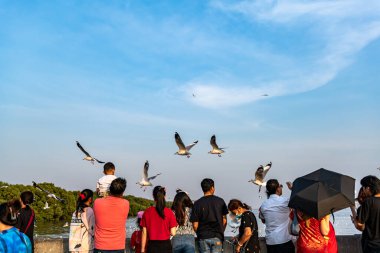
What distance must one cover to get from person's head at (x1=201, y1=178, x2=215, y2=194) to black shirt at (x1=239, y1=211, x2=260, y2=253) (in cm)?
68

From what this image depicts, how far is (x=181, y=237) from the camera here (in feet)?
28.6

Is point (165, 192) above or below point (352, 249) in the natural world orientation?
above

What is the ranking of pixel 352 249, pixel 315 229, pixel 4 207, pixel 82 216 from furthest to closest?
pixel 352 249, pixel 82 216, pixel 315 229, pixel 4 207

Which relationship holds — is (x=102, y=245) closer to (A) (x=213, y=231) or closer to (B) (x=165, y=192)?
(B) (x=165, y=192)

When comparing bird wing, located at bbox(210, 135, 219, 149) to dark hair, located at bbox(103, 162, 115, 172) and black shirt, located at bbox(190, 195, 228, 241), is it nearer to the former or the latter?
dark hair, located at bbox(103, 162, 115, 172)

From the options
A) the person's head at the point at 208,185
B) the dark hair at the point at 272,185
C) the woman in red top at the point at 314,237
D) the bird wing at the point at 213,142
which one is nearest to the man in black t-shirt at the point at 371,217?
the woman in red top at the point at 314,237

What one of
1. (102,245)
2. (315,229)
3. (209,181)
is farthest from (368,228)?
(102,245)

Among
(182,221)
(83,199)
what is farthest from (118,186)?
(182,221)

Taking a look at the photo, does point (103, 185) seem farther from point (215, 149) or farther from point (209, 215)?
point (215, 149)

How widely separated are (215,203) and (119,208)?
1.62m

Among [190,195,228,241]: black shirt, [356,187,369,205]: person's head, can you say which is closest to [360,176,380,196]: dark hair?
[356,187,369,205]: person's head

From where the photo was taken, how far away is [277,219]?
862 cm

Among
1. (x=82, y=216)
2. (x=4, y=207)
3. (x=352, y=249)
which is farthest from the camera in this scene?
(x=352, y=249)

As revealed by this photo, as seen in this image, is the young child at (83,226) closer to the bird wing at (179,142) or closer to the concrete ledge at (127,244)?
the concrete ledge at (127,244)
